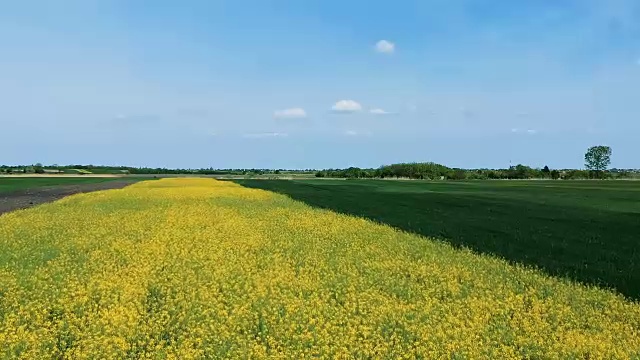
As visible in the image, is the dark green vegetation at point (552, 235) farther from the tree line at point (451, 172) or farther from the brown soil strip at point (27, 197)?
the tree line at point (451, 172)

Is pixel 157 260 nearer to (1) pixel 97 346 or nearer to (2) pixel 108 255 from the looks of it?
(2) pixel 108 255

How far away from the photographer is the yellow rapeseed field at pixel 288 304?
8.42m

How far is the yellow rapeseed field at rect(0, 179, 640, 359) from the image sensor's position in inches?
332

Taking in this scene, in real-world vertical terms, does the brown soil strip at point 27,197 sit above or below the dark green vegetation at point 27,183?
below

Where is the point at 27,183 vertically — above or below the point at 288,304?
above

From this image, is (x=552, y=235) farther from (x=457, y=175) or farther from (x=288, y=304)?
(x=457, y=175)

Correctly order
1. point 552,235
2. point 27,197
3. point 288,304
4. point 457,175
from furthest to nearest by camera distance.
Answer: point 457,175 < point 27,197 < point 552,235 < point 288,304

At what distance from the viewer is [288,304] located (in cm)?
1046

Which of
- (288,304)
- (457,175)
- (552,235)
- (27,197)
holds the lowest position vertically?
(552,235)

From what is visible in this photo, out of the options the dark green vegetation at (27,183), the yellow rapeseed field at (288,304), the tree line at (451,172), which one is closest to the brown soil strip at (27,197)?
the dark green vegetation at (27,183)

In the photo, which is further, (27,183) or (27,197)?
(27,183)

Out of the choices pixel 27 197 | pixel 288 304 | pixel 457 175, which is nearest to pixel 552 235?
pixel 288 304

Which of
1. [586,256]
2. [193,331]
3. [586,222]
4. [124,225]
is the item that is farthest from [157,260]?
[586,222]

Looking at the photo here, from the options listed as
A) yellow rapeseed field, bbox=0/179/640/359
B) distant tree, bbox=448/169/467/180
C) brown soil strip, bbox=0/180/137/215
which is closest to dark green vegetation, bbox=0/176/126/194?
brown soil strip, bbox=0/180/137/215
